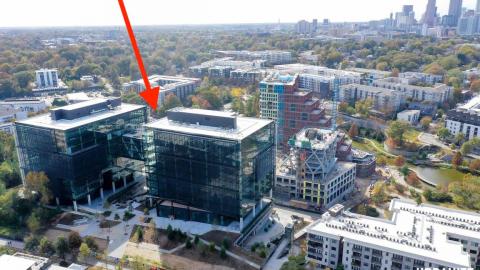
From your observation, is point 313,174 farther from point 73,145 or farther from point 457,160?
point 73,145

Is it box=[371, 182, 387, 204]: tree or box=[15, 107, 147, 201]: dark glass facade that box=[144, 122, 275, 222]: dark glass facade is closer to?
box=[15, 107, 147, 201]: dark glass facade

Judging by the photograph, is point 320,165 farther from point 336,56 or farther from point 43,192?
point 336,56

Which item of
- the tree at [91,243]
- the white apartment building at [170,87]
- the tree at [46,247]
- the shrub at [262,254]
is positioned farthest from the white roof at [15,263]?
the white apartment building at [170,87]

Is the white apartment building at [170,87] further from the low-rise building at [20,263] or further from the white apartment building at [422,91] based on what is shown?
the low-rise building at [20,263]

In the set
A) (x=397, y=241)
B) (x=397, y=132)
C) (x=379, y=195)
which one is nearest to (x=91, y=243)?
(x=397, y=241)

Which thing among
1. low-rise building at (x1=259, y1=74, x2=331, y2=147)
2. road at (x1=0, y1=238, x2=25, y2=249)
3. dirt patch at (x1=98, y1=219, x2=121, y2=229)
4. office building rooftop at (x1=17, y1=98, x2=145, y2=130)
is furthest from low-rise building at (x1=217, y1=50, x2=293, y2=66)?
road at (x1=0, y1=238, x2=25, y2=249)

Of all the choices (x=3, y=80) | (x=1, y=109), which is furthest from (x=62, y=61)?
(x=1, y=109)
